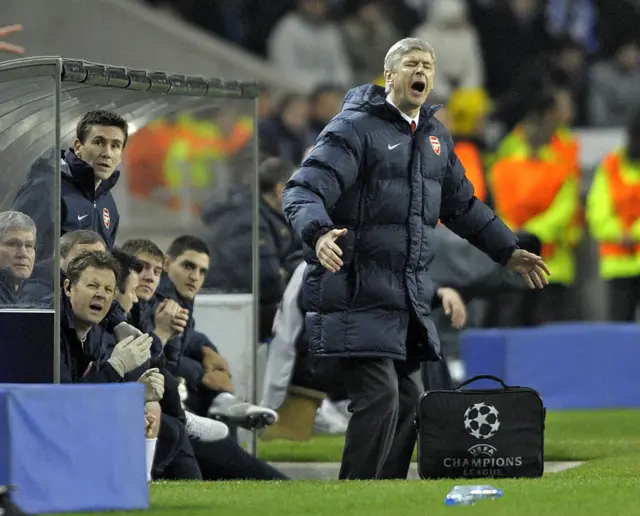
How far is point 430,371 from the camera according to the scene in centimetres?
1302

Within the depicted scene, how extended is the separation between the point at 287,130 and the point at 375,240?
10.1m

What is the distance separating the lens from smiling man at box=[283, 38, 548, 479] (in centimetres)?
980

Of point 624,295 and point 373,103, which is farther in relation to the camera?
point 624,295

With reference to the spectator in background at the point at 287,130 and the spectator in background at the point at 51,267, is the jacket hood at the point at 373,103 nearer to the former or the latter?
the spectator in background at the point at 51,267

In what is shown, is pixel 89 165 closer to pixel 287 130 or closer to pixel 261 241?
pixel 261 241

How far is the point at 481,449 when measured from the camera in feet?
31.9

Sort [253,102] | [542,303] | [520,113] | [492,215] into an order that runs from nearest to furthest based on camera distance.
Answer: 1. [492,215]
2. [253,102]
3. [542,303]
4. [520,113]

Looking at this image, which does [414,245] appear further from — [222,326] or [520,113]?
[520,113]

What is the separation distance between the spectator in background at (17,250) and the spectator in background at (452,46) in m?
12.8

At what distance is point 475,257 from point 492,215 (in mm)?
6016

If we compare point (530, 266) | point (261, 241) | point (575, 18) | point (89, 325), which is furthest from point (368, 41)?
point (89, 325)

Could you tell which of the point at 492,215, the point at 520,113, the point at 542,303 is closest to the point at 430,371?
the point at 492,215

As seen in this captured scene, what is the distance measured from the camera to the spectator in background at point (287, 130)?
19062 mm

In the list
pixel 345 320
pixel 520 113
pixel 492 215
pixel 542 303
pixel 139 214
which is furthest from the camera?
pixel 520 113
